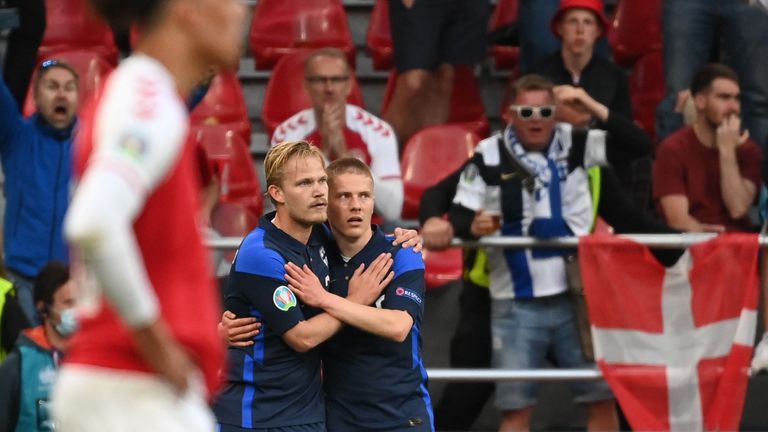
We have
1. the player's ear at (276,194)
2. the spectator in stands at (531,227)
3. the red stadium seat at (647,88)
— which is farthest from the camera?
the red stadium seat at (647,88)

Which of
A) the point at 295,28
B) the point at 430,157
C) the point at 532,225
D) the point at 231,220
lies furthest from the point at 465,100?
the point at 532,225

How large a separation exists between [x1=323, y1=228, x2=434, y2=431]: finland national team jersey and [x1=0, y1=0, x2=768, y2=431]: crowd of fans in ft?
1.14

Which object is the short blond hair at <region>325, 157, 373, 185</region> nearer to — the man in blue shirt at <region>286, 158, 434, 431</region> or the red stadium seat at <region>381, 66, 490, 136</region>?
the man in blue shirt at <region>286, 158, 434, 431</region>

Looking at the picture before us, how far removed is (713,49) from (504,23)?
1379 mm

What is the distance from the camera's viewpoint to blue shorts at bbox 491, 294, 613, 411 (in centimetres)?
681

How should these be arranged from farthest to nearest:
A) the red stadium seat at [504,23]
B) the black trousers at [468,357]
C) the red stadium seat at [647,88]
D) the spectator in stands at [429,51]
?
1. the red stadium seat at [504,23]
2. the red stadium seat at [647,88]
3. the spectator in stands at [429,51]
4. the black trousers at [468,357]

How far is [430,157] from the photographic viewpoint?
8617 mm

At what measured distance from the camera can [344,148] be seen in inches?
302

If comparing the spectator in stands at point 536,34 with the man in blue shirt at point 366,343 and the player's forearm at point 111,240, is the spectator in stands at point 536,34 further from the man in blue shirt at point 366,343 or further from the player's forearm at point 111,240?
the player's forearm at point 111,240

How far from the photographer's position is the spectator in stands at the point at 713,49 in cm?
855

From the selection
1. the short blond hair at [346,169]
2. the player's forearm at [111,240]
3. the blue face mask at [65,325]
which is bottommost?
the blue face mask at [65,325]

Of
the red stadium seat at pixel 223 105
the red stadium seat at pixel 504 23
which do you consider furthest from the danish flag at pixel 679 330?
the red stadium seat at pixel 223 105

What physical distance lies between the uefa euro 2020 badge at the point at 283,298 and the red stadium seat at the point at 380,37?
446cm

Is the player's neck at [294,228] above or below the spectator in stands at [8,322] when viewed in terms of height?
above
